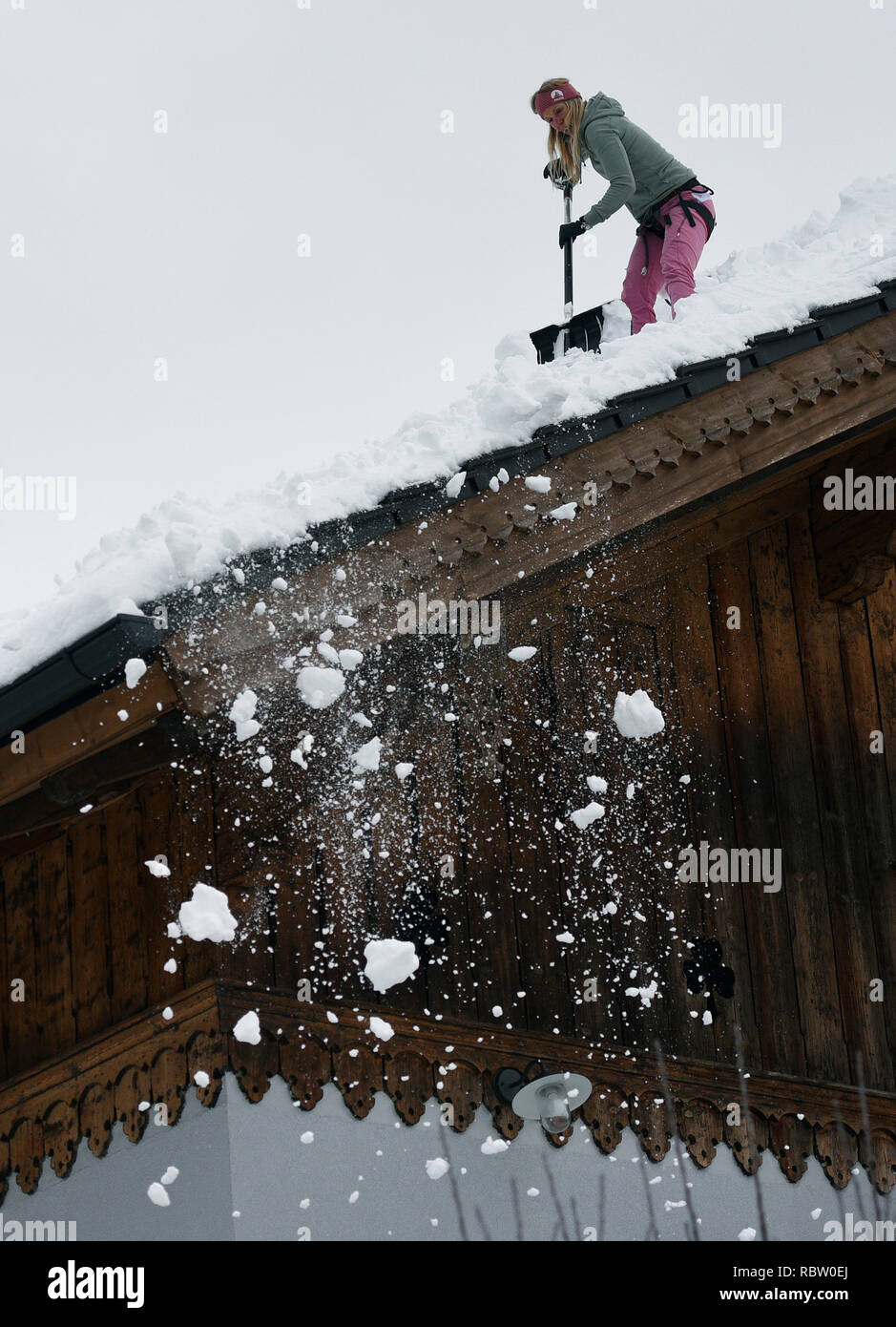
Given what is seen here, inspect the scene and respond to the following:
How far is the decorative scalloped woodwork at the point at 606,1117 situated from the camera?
4609mm

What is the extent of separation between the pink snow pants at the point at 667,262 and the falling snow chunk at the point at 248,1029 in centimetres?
427

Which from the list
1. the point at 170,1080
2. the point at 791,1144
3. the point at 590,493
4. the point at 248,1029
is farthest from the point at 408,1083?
the point at 590,493

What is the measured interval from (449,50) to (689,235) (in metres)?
14.0

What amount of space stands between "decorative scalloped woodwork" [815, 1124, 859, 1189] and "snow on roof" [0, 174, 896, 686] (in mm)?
3033

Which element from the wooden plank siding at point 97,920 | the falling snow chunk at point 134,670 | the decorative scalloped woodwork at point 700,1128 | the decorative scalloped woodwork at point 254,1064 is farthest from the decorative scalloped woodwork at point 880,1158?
the falling snow chunk at point 134,670

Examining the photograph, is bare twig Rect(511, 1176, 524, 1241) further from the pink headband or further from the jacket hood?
the pink headband

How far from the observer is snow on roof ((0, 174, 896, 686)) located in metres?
3.25

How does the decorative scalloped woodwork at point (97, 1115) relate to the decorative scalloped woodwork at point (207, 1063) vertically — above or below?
below

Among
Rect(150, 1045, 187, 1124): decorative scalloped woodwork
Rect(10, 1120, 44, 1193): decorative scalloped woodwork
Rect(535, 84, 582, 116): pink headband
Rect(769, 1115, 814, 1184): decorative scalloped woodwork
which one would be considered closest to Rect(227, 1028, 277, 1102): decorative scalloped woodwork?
Rect(150, 1045, 187, 1124): decorative scalloped woodwork

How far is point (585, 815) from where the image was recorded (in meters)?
4.80

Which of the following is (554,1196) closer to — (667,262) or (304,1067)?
(304,1067)

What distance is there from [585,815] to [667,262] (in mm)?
3333

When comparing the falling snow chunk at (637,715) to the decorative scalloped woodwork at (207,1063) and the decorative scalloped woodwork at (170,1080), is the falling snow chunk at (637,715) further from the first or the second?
the decorative scalloped woodwork at (170,1080)
